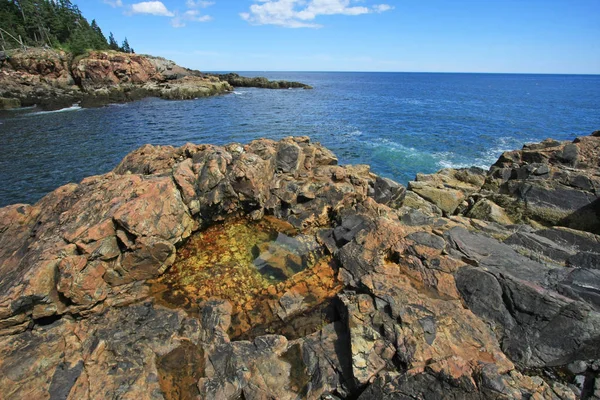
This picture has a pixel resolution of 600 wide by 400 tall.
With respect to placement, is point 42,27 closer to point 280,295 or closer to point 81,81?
point 81,81

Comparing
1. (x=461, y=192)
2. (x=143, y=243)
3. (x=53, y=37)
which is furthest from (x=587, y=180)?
(x=53, y=37)

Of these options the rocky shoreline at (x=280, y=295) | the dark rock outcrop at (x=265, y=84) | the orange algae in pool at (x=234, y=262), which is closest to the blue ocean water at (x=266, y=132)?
the rocky shoreline at (x=280, y=295)

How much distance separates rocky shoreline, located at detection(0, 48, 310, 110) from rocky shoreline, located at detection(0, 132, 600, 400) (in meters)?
74.5

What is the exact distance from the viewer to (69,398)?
787cm

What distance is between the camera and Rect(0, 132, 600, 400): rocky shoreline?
8.09 m

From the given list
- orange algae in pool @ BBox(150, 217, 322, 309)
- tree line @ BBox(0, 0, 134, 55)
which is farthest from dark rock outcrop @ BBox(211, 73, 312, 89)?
orange algae in pool @ BBox(150, 217, 322, 309)

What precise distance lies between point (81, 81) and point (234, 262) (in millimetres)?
97941

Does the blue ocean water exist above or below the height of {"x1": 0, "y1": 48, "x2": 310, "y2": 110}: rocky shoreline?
below

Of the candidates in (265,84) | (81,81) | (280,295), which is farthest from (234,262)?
(265,84)

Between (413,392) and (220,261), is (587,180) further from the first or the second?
(220,261)

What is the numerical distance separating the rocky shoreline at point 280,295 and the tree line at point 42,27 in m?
109

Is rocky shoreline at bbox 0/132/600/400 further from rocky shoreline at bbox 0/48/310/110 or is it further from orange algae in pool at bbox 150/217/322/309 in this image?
rocky shoreline at bbox 0/48/310/110

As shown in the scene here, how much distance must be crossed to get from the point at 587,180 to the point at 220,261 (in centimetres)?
2173

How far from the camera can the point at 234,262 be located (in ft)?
44.3
